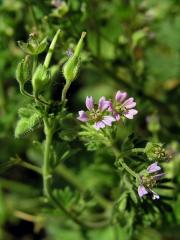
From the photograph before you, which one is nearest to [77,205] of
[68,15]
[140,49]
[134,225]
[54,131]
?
[134,225]

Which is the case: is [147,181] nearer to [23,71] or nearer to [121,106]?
[121,106]

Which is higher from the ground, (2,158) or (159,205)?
(2,158)

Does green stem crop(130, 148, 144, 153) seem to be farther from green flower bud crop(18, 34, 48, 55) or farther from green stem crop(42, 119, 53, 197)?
green flower bud crop(18, 34, 48, 55)

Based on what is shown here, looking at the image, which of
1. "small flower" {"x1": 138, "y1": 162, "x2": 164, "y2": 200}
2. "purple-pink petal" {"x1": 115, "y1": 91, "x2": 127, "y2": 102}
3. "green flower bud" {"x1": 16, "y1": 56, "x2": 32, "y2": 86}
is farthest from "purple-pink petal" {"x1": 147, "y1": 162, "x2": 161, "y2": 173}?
"green flower bud" {"x1": 16, "y1": 56, "x2": 32, "y2": 86}

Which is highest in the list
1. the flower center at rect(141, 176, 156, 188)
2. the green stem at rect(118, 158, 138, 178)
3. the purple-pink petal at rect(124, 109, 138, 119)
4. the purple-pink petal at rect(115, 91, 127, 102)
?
the purple-pink petal at rect(115, 91, 127, 102)

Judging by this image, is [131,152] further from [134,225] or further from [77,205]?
[77,205]

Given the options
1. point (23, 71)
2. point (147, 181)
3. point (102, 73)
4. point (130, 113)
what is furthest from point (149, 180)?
point (102, 73)

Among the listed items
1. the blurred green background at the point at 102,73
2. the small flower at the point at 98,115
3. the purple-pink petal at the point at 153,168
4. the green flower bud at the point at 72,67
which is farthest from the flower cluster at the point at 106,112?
the blurred green background at the point at 102,73
